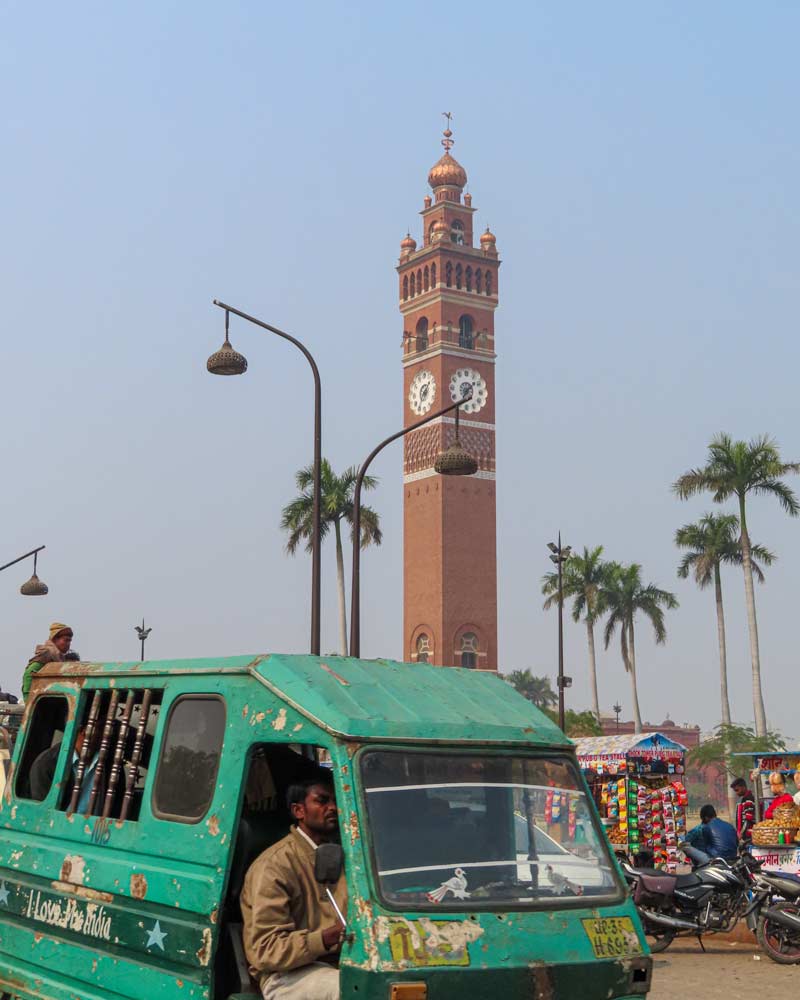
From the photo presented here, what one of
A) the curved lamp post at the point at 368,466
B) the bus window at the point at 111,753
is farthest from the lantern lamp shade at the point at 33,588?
the bus window at the point at 111,753

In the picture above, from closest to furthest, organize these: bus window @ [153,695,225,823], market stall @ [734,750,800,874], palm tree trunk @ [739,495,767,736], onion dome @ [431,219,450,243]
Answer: bus window @ [153,695,225,823]
market stall @ [734,750,800,874]
palm tree trunk @ [739,495,767,736]
onion dome @ [431,219,450,243]

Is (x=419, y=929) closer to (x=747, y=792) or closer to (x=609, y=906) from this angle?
(x=609, y=906)

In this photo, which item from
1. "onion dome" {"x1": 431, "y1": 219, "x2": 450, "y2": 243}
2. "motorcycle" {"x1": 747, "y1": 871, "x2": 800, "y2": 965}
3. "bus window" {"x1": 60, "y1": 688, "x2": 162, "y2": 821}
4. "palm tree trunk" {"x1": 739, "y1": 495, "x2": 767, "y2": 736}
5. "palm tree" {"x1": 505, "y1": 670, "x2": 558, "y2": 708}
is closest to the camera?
"bus window" {"x1": 60, "y1": 688, "x2": 162, "y2": 821}

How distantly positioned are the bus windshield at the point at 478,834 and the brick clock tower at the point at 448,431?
66.3 meters

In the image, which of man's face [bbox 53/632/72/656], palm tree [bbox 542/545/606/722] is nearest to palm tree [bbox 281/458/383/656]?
palm tree [bbox 542/545/606/722]

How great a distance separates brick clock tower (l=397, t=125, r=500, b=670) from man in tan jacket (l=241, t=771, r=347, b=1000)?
6667cm

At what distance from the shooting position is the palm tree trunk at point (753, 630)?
48188 millimetres

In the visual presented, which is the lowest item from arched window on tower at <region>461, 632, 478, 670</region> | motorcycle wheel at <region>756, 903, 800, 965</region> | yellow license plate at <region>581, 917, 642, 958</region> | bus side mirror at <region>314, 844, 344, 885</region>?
motorcycle wheel at <region>756, 903, 800, 965</region>

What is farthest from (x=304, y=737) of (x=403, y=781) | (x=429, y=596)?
(x=429, y=596)

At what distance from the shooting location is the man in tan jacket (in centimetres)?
539

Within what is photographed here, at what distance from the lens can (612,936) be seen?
18.7 feet

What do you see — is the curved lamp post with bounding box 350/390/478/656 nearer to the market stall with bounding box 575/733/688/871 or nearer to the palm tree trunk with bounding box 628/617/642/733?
the market stall with bounding box 575/733/688/871

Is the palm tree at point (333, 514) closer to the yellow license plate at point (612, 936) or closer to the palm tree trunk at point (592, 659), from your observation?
the palm tree trunk at point (592, 659)

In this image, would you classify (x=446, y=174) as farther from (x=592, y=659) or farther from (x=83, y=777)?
(x=83, y=777)
